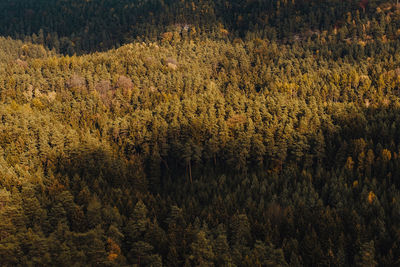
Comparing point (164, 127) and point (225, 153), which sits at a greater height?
point (164, 127)

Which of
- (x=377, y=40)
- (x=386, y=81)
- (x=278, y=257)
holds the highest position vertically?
(x=377, y=40)

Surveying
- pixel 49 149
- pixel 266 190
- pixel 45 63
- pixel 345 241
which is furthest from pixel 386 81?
pixel 45 63

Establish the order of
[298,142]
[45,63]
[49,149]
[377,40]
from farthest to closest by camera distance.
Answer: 1. [377,40]
2. [45,63]
3. [298,142]
4. [49,149]

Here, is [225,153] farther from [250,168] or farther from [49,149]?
[49,149]

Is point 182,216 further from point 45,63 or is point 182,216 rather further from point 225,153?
point 45,63

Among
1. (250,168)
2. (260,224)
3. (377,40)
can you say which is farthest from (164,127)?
(377,40)

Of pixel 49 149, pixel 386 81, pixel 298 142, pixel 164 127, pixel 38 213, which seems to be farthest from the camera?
A: pixel 386 81

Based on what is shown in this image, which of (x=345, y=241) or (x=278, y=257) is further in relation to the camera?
(x=345, y=241)
